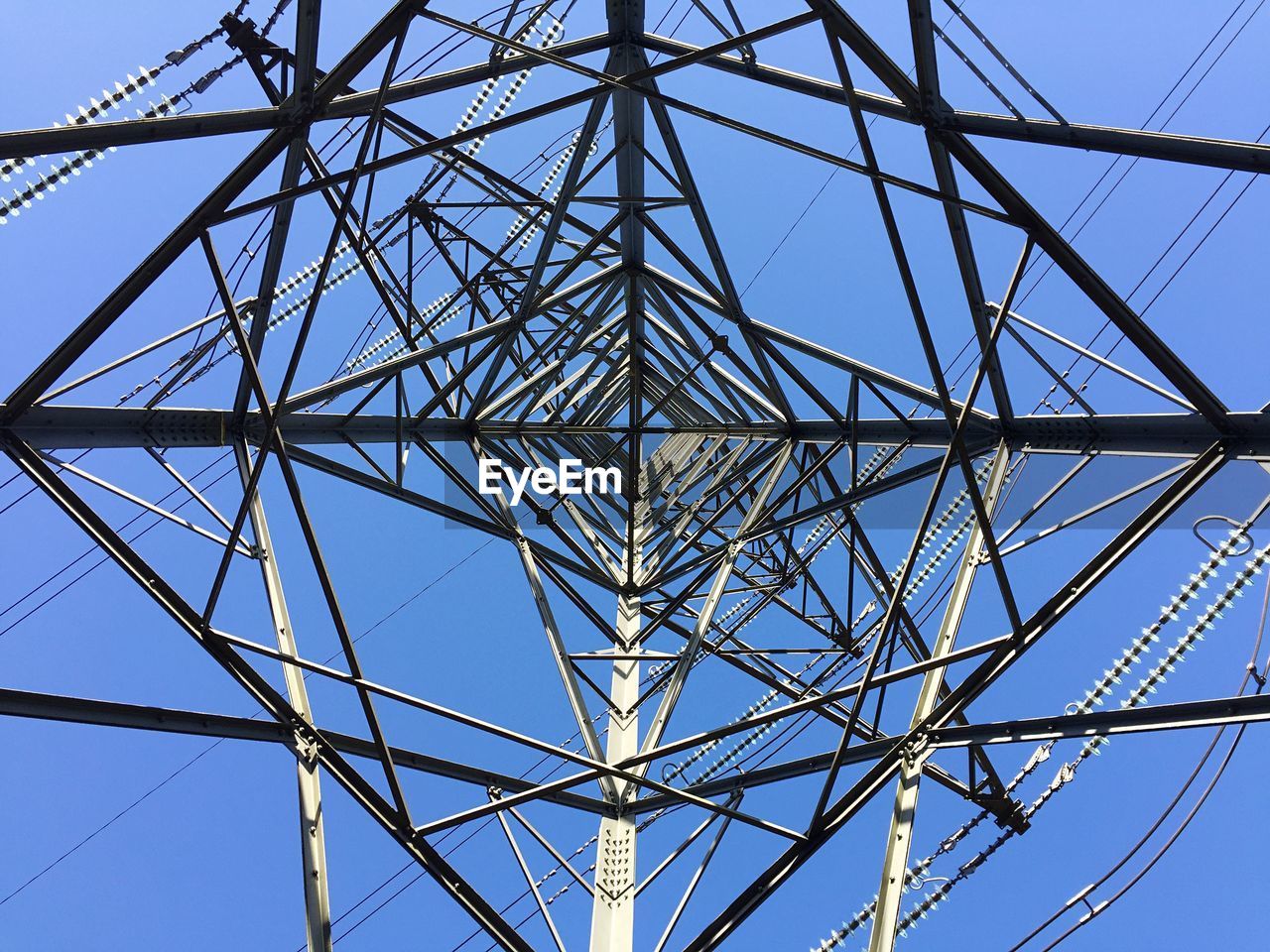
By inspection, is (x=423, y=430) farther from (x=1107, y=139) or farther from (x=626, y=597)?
(x=1107, y=139)

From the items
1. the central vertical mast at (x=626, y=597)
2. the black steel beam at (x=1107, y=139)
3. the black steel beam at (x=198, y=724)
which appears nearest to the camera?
the black steel beam at (x=1107, y=139)

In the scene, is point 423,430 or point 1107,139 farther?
point 423,430

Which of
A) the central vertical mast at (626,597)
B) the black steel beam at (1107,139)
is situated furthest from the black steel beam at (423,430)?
the central vertical mast at (626,597)

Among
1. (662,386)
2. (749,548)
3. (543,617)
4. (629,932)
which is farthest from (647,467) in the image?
(629,932)

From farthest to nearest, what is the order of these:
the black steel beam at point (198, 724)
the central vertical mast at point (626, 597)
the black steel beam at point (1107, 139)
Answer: the central vertical mast at point (626, 597), the black steel beam at point (198, 724), the black steel beam at point (1107, 139)

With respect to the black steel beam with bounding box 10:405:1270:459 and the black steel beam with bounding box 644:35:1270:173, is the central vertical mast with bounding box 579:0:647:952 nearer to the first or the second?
the black steel beam with bounding box 644:35:1270:173

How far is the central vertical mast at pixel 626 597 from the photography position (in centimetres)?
848

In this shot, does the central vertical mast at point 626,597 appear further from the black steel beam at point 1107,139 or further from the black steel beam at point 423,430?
the black steel beam at point 423,430

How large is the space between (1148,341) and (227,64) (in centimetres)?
1092

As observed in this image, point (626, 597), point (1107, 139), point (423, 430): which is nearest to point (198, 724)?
point (423, 430)

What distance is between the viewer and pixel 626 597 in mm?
12797

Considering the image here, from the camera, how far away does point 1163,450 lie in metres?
7.67

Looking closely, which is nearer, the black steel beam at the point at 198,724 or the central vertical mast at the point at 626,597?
the black steel beam at the point at 198,724

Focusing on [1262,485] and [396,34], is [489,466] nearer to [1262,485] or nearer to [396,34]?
[396,34]
